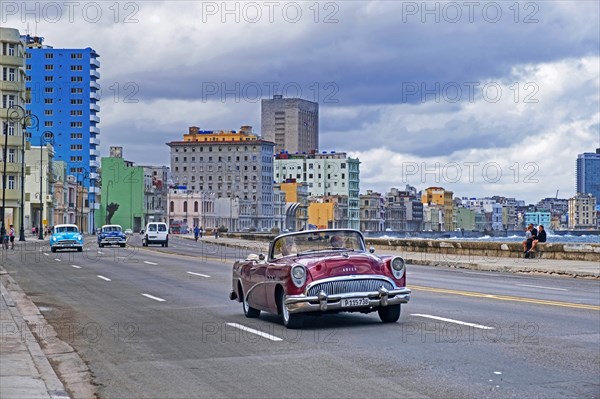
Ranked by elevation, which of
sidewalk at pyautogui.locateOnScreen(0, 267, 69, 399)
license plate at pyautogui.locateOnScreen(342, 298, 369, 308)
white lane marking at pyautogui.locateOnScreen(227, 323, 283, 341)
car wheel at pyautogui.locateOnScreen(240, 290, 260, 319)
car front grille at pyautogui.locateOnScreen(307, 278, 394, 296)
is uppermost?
car front grille at pyautogui.locateOnScreen(307, 278, 394, 296)

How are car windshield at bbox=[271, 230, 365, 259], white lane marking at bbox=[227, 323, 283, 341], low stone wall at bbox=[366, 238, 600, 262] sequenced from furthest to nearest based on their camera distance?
low stone wall at bbox=[366, 238, 600, 262] < car windshield at bbox=[271, 230, 365, 259] < white lane marking at bbox=[227, 323, 283, 341]

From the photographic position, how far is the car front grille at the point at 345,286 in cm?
1515

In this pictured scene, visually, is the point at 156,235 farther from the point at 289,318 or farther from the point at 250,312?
the point at 289,318

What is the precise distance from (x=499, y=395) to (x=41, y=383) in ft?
15.8

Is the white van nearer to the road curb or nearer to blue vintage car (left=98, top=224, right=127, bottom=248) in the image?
blue vintage car (left=98, top=224, right=127, bottom=248)

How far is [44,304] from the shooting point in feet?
74.1

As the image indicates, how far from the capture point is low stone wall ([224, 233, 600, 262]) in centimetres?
4153

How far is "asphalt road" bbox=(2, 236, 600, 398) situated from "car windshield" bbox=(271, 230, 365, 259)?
1.18 metres

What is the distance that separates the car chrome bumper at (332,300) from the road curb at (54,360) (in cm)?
329

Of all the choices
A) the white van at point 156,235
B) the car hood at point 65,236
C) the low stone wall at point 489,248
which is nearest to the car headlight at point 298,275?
the low stone wall at point 489,248

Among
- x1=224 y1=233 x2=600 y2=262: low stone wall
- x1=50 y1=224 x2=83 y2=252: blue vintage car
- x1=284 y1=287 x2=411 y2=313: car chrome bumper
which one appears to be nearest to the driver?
x1=284 y1=287 x2=411 y2=313: car chrome bumper

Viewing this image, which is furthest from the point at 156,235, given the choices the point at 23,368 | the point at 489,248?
the point at 23,368

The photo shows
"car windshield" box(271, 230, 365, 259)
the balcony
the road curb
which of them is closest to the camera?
the road curb

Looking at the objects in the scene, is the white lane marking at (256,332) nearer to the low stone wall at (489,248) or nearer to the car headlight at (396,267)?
the car headlight at (396,267)
